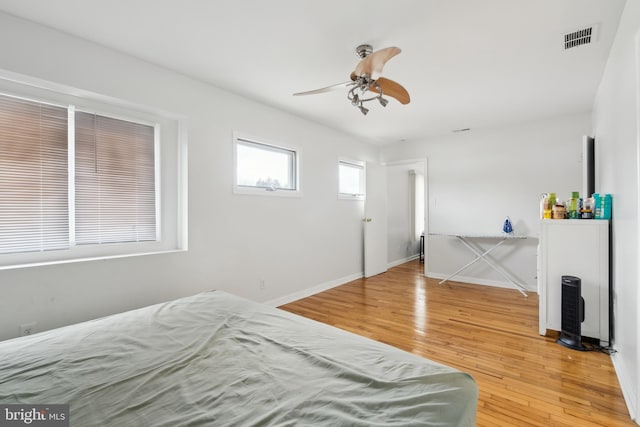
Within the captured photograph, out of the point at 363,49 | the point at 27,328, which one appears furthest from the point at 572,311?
the point at 27,328

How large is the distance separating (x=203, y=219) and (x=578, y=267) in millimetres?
3431

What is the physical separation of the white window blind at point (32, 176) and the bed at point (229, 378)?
996 millimetres

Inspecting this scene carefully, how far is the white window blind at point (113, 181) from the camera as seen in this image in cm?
225

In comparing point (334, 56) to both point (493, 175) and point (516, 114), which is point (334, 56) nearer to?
point (516, 114)

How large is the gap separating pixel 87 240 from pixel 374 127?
3.80m

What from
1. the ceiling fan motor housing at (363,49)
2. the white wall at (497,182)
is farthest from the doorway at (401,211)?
the ceiling fan motor housing at (363,49)

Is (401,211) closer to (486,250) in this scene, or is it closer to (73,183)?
(486,250)

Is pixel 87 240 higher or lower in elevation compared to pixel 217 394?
higher

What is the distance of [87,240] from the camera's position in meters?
2.27

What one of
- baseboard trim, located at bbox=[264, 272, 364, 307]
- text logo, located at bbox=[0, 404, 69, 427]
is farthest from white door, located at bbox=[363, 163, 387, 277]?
text logo, located at bbox=[0, 404, 69, 427]

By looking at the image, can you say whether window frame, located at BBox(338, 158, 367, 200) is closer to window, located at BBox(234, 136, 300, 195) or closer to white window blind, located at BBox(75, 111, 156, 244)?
window, located at BBox(234, 136, 300, 195)

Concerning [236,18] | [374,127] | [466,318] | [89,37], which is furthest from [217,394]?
[374,127]

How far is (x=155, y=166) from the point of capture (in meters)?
2.67

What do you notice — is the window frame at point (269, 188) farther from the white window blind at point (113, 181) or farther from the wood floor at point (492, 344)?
the wood floor at point (492, 344)
